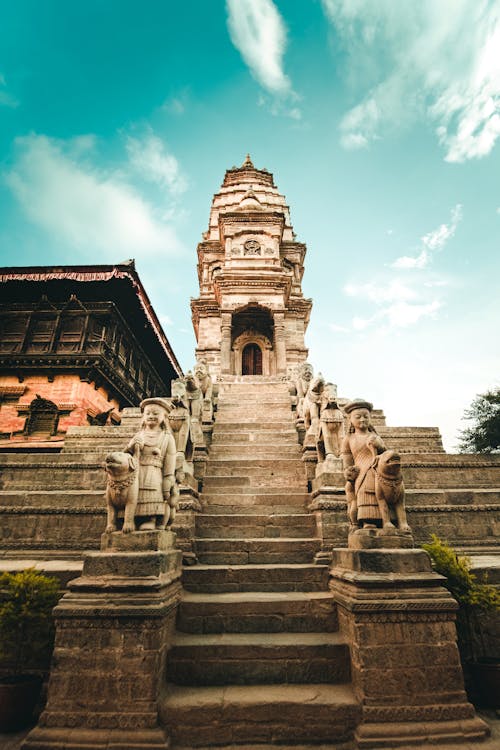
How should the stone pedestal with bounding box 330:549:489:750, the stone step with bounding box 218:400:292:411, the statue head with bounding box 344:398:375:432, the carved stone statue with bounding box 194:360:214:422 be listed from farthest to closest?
the stone step with bounding box 218:400:292:411 < the carved stone statue with bounding box 194:360:214:422 < the statue head with bounding box 344:398:375:432 < the stone pedestal with bounding box 330:549:489:750

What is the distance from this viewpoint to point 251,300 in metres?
19.3

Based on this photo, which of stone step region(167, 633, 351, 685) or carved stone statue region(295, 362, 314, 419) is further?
carved stone statue region(295, 362, 314, 419)

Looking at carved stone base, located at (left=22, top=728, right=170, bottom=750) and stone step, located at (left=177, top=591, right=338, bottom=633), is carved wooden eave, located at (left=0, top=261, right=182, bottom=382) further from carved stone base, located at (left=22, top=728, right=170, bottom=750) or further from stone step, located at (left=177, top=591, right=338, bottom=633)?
carved stone base, located at (left=22, top=728, right=170, bottom=750)

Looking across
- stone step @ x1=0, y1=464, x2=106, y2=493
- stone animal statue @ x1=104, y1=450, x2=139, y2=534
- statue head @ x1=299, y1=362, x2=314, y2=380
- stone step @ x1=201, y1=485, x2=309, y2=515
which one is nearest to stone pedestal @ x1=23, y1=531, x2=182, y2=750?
stone animal statue @ x1=104, y1=450, x2=139, y2=534

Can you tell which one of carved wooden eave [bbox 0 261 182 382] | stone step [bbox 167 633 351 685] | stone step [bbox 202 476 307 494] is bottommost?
stone step [bbox 167 633 351 685]

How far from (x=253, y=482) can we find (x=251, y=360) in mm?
14195

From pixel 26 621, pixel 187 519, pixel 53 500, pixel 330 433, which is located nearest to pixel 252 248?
pixel 330 433

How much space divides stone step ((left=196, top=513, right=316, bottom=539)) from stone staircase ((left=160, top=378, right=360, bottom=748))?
15 millimetres

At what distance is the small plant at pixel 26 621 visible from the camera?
3.63m

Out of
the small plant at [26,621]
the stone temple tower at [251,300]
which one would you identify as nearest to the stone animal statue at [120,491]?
the small plant at [26,621]

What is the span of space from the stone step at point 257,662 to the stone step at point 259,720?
12.0 inches

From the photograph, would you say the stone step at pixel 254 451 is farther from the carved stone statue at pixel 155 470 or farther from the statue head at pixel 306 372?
the carved stone statue at pixel 155 470

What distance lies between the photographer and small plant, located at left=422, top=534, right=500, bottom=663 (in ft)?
12.4

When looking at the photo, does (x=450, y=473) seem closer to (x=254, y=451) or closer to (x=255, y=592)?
(x=254, y=451)
